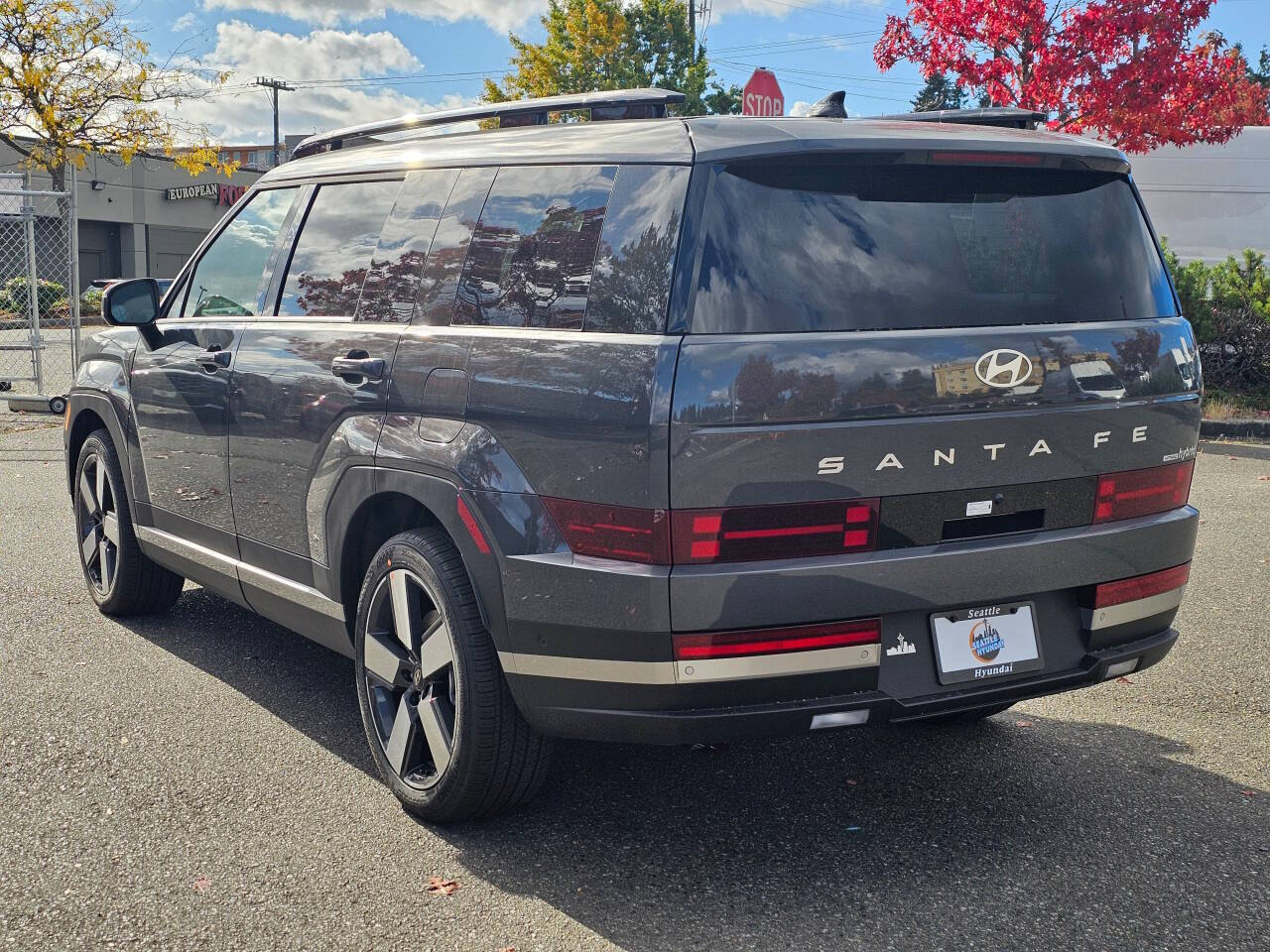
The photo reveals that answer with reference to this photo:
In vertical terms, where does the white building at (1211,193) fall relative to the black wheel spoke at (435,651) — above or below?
above

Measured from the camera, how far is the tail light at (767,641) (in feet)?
10.1

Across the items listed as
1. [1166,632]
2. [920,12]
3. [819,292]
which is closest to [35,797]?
[819,292]

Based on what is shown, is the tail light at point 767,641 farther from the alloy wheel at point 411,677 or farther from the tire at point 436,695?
the alloy wheel at point 411,677

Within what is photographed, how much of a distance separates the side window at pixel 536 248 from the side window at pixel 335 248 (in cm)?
62

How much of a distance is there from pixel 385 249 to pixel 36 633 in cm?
283

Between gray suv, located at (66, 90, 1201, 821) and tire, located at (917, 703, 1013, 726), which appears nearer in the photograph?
gray suv, located at (66, 90, 1201, 821)

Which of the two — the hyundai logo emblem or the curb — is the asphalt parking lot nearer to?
the hyundai logo emblem

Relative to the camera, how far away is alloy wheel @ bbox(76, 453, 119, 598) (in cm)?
587

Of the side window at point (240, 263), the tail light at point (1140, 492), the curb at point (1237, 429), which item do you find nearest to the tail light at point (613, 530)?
the tail light at point (1140, 492)

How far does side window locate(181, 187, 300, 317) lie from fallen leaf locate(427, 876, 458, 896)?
7.43 ft

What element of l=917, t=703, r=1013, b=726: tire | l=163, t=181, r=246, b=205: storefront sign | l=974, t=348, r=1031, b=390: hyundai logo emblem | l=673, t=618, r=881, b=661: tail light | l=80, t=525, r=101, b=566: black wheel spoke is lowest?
l=917, t=703, r=1013, b=726: tire

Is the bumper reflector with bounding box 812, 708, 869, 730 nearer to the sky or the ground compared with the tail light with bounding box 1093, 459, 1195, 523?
nearer to the ground

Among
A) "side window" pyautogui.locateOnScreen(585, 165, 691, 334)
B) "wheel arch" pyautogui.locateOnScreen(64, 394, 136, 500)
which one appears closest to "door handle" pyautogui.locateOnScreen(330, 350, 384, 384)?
"side window" pyautogui.locateOnScreen(585, 165, 691, 334)

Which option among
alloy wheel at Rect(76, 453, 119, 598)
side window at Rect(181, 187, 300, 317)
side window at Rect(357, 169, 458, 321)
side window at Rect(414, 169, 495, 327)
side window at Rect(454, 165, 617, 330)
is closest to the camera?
side window at Rect(454, 165, 617, 330)
